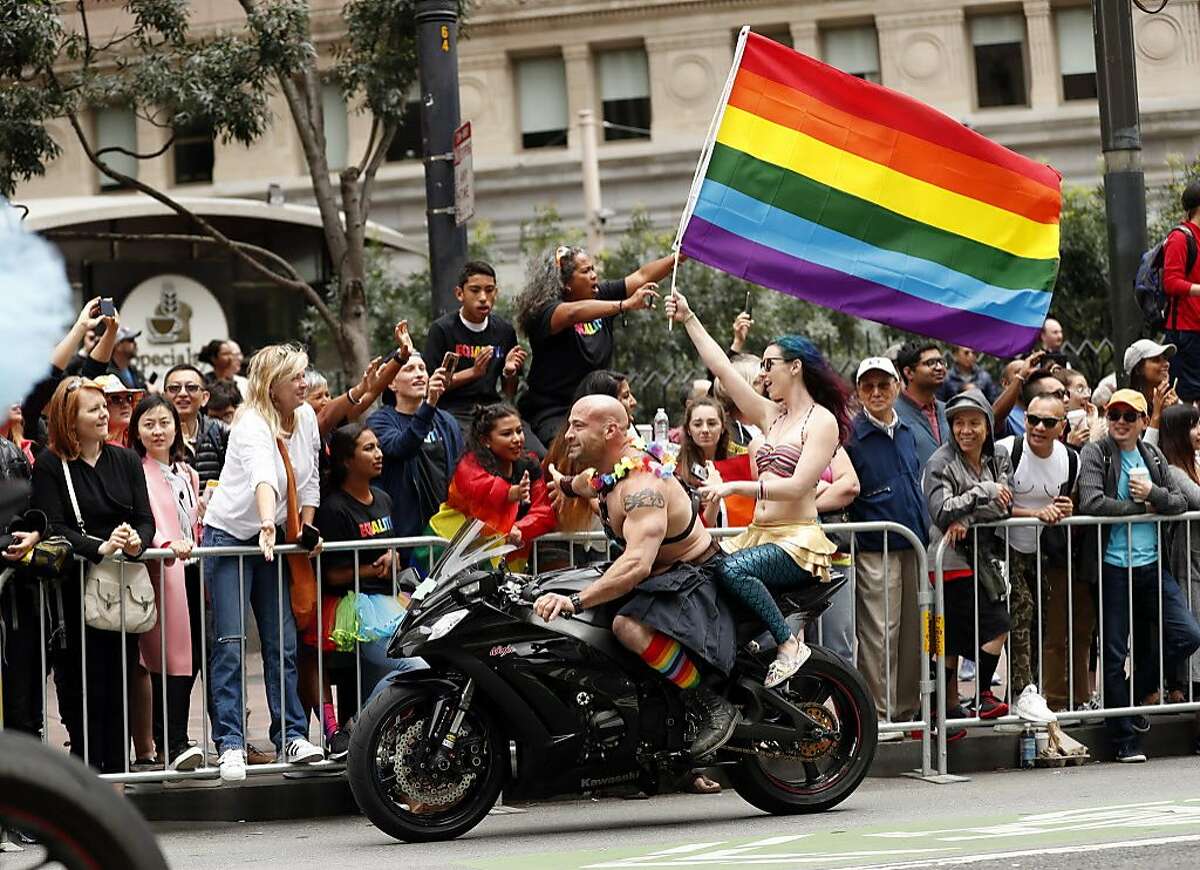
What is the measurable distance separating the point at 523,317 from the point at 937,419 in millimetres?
2461

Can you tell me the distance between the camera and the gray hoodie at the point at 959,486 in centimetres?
1037

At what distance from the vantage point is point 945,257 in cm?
1085

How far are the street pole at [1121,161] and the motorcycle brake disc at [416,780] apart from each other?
17.6ft

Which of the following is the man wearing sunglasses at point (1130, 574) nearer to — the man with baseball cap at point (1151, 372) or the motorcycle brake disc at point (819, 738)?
the man with baseball cap at point (1151, 372)

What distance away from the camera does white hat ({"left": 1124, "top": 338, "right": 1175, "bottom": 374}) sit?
38.4 ft

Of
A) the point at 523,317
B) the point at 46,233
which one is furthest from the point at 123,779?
the point at 46,233

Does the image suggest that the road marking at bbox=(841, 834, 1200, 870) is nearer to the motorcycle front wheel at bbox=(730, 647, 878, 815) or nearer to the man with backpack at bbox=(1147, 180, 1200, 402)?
the motorcycle front wheel at bbox=(730, 647, 878, 815)

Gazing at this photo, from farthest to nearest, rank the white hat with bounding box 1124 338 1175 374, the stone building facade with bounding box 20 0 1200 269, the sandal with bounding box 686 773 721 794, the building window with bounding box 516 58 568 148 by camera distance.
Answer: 1. the building window with bounding box 516 58 568 148
2. the stone building facade with bounding box 20 0 1200 269
3. the white hat with bounding box 1124 338 1175 374
4. the sandal with bounding box 686 773 721 794

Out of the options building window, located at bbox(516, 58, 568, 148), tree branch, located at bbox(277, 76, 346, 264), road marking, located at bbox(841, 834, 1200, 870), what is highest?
building window, located at bbox(516, 58, 568, 148)

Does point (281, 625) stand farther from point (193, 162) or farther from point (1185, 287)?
point (193, 162)

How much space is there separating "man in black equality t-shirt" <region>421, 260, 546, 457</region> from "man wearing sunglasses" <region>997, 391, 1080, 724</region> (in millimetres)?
2788

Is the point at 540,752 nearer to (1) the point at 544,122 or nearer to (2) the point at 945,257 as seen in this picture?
(2) the point at 945,257

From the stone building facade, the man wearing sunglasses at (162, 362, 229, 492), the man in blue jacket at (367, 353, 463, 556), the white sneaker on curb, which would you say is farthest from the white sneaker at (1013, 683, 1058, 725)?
the stone building facade

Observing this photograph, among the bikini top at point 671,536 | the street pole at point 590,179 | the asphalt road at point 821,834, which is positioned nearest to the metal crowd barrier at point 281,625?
the asphalt road at point 821,834
